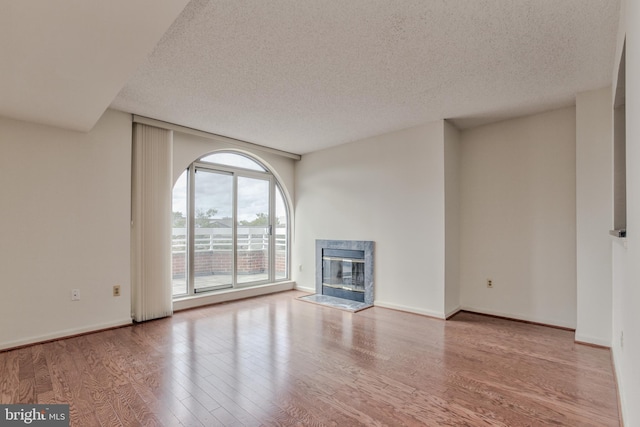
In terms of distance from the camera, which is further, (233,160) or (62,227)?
(233,160)

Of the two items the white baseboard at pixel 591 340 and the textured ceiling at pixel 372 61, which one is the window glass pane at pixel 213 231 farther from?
the white baseboard at pixel 591 340

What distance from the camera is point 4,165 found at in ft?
9.64

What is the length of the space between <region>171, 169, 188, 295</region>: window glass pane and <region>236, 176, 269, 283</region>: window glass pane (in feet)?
2.87

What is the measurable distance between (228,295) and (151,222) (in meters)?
1.62

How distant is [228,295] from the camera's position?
4832mm

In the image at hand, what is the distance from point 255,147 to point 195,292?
2380 millimetres

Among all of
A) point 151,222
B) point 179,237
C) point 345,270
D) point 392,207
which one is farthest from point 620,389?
point 179,237

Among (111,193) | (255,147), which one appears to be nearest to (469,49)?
(255,147)

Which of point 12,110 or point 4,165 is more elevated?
point 12,110

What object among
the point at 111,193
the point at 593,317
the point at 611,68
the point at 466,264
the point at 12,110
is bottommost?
the point at 593,317

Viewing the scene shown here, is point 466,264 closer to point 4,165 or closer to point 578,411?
point 578,411

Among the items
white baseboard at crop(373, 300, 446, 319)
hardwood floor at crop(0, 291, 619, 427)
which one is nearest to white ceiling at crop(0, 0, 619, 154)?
hardwood floor at crop(0, 291, 619, 427)

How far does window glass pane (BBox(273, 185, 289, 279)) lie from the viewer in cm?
571

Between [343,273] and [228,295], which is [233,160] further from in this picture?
[343,273]
